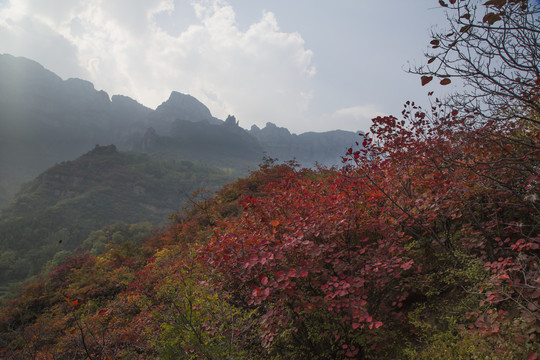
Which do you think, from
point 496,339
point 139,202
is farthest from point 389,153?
point 139,202

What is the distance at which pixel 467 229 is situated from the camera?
316 cm

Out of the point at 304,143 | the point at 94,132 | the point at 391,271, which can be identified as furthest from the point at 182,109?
the point at 391,271

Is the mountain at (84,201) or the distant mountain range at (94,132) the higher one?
the distant mountain range at (94,132)

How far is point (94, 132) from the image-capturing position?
14450cm

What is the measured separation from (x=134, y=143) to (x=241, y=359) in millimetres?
163403

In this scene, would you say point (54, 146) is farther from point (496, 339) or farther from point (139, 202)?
point (496, 339)

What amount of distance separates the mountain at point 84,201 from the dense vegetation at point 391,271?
1048 inches

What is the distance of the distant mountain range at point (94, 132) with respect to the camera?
11188cm

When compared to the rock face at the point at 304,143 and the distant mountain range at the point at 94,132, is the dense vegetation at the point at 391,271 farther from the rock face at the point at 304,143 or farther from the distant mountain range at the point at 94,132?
the rock face at the point at 304,143

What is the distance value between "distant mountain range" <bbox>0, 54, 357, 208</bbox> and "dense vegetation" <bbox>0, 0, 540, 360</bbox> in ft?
310

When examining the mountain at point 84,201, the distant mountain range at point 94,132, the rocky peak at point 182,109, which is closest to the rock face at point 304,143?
the distant mountain range at point 94,132

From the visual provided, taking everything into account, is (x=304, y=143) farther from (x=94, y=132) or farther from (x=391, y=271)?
(x=391, y=271)

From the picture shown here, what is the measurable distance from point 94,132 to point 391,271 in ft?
588

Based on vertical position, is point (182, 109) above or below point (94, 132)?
above
